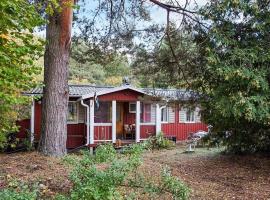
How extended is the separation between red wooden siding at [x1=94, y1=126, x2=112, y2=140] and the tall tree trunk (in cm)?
825

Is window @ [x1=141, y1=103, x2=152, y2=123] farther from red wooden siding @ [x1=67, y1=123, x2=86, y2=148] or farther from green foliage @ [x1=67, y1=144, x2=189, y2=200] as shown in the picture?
green foliage @ [x1=67, y1=144, x2=189, y2=200]

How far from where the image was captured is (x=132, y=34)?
45.4ft

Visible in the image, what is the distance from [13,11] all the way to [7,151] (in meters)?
13.6

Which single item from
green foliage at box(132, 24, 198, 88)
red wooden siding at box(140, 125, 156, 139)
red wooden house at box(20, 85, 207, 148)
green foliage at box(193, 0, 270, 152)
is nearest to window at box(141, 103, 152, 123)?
red wooden house at box(20, 85, 207, 148)

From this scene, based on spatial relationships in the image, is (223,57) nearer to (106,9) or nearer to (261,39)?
(261,39)

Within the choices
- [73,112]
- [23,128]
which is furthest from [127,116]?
[23,128]

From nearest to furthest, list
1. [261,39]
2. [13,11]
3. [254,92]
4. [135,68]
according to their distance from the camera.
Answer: [13,11] → [254,92] → [261,39] → [135,68]

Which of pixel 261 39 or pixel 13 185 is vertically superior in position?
pixel 261 39

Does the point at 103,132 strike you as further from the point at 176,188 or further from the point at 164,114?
the point at 176,188

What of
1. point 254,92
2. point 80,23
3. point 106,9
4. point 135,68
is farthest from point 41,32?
point 254,92

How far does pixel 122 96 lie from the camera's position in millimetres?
19672

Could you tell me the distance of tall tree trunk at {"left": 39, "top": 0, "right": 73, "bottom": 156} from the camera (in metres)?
10.7

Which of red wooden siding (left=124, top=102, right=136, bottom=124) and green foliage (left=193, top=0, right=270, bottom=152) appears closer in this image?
green foliage (left=193, top=0, right=270, bottom=152)

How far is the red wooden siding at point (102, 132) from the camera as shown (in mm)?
19109
